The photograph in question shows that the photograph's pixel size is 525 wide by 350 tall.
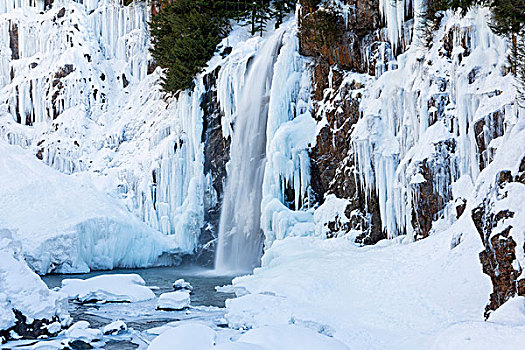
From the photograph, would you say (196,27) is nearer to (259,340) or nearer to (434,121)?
(434,121)

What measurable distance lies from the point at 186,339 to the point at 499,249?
490 centimetres

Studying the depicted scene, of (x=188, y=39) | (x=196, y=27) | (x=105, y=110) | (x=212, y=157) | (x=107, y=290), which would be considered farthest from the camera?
(x=105, y=110)

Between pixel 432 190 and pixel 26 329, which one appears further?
pixel 432 190

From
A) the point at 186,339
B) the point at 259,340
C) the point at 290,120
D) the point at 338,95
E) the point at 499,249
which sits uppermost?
the point at 338,95

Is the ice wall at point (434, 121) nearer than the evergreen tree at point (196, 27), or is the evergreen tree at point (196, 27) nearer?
the ice wall at point (434, 121)

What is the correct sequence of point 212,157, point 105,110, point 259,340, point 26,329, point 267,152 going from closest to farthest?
point 259,340 → point 26,329 → point 267,152 → point 212,157 → point 105,110

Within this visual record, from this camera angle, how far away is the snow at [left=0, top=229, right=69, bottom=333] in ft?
33.2

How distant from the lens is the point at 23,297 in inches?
411

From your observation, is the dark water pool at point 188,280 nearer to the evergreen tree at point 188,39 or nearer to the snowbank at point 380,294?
the snowbank at point 380,294

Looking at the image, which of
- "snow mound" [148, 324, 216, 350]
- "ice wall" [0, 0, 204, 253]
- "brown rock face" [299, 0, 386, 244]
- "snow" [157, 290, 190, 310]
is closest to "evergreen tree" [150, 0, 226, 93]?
"ice wall" [0, 0, 204, 253]

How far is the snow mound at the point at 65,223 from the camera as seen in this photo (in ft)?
65.6

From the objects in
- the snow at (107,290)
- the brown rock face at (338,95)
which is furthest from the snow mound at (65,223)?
the brown rock face at (338,95)

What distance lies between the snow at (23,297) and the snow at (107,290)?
2.89m

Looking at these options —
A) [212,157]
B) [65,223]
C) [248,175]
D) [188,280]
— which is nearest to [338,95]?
[248,175]
